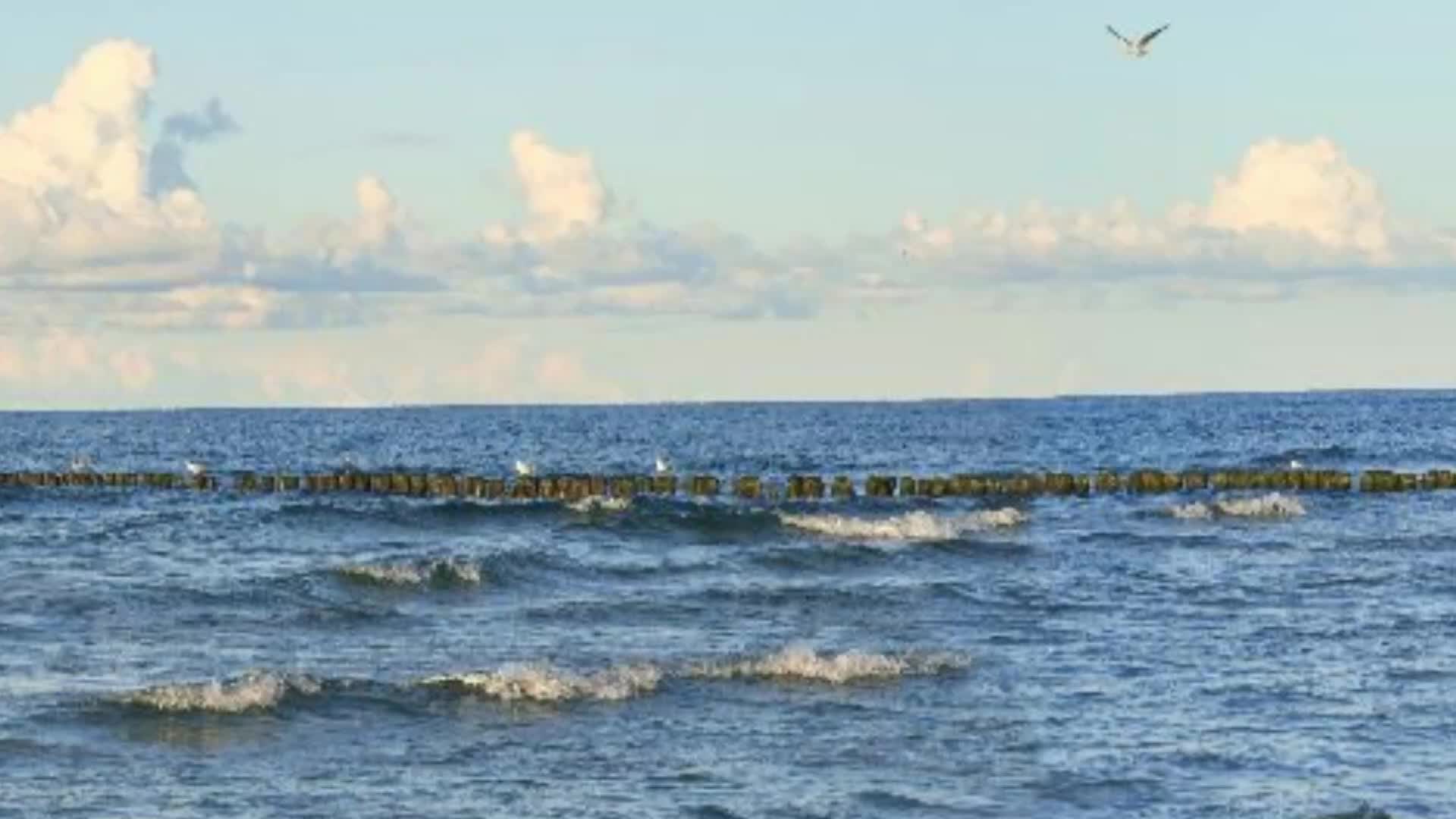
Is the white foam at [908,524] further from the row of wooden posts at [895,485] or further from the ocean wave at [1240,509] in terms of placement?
the row of wooden posts at [895,485]

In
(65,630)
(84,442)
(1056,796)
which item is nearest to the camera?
(1056,796)

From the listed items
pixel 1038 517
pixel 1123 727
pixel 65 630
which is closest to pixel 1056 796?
pixel 1123 727

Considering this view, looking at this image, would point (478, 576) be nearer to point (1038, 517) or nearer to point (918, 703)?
point (918, 703)

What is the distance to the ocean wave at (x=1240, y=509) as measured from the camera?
65.1m

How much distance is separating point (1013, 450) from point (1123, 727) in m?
102

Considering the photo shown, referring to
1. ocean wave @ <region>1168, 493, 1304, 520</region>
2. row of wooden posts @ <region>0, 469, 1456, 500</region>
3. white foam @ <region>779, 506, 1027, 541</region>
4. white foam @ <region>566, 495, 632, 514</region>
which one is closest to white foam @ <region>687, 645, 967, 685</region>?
white foam @ <region>779, 506, 1027, 541</region>

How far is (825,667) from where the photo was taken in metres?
33.3

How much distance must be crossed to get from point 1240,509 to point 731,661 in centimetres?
3431

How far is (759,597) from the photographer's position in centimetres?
4450

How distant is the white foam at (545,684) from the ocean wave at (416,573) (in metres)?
13.2

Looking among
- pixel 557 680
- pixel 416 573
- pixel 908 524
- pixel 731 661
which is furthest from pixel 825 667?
pixel 908 524

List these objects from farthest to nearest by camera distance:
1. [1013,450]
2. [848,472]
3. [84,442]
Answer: [84,442]
[1013,450]
[848,472]

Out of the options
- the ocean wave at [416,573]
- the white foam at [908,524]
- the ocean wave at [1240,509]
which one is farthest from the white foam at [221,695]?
the ocean wave at [1240,509]

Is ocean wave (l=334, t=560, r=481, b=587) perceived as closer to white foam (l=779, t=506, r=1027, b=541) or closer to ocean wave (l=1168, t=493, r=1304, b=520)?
white foam (l=779, t=506, r=1027, b=541)
